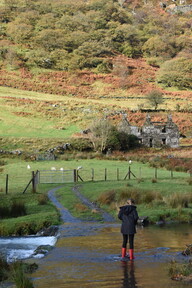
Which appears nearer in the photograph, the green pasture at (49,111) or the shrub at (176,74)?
the green pasture at (49,111)

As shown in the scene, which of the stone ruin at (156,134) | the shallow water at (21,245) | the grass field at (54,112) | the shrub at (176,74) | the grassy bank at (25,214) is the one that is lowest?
the shallow water at (21,245)

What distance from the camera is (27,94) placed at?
357 ft

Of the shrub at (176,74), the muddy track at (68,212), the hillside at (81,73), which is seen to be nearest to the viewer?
the muddy track at (68,212)

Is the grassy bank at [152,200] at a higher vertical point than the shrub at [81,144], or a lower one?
lower

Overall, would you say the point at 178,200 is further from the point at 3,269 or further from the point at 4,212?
the point at 3,269

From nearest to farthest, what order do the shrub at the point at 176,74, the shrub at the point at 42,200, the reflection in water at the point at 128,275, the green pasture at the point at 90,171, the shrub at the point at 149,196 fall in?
the reflection in water at the point at 128,275 → the shrub at the point at 149,196 → the shrub at the point at 42,200 → the green pasture at the point at 90,171 → the shrub at the point at 176,74

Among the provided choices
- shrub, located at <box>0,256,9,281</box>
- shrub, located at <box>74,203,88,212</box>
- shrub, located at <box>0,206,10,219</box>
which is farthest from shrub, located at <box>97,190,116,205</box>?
shrub, located at <box>0,256,9,281</box>

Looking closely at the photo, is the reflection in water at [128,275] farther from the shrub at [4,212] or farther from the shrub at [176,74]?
the shrub at [176,74]

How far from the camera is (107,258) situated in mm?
15484

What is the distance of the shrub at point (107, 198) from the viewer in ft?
87.2

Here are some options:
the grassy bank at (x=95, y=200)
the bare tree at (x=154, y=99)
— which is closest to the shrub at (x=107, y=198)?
the grassy bank at (x=95, y=200)

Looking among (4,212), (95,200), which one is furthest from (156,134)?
(4,212)

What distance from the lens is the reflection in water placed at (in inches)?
495

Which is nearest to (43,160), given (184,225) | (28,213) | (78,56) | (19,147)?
(19,147)
